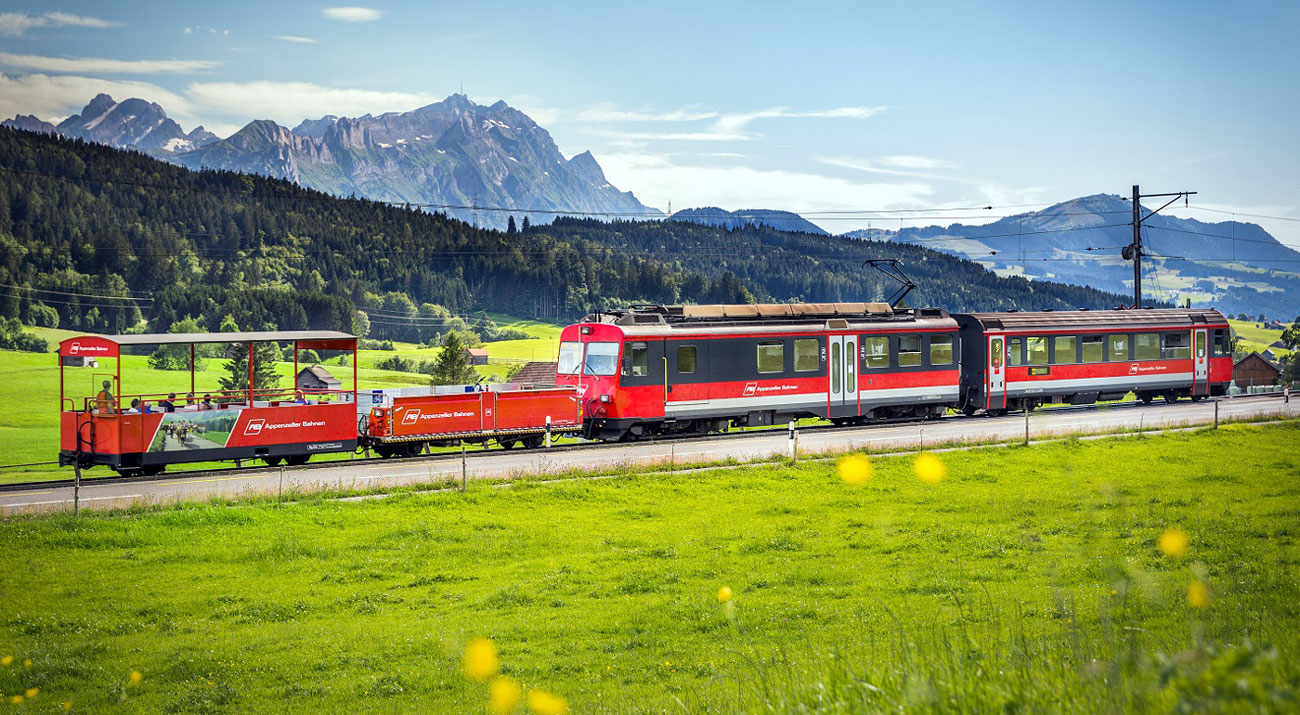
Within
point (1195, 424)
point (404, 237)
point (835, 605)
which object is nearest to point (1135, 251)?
point (1195, 424)

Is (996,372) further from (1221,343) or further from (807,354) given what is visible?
(1221,343)

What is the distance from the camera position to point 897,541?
62.8 ft

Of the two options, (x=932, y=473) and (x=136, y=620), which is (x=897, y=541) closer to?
(x=932, y=473)

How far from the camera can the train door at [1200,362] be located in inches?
1941

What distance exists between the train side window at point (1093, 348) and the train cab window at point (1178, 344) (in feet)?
14.8

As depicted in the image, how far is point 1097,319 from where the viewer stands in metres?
45.3

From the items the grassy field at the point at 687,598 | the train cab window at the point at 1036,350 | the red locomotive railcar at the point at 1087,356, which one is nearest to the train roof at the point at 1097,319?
the red locomotive railcar at the point at 1087,356

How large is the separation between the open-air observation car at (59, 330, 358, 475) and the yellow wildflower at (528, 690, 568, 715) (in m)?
18.9

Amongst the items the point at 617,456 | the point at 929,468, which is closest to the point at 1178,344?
the point at 929,468

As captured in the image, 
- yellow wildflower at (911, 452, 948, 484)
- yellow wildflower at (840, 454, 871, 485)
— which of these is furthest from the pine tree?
yellow wildflower at (911, 452, 948, 484)

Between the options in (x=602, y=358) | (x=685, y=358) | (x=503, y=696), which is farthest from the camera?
(x=685, y=358)

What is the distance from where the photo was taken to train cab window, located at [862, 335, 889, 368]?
3903 centimetres

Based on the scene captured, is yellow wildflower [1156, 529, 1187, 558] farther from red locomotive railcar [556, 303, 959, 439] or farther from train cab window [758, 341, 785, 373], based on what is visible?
train cab window [758, 341, 785, 373]

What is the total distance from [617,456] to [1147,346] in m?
28.4
